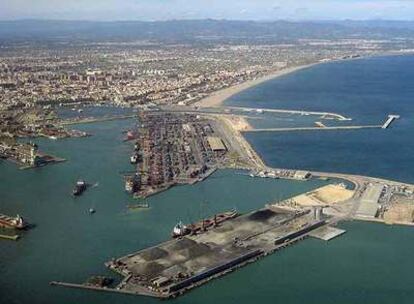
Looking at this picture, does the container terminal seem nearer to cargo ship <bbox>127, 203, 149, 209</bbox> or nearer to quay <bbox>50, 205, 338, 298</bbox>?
cargo ship <bbox>127, 203, 149, 209</bbox>

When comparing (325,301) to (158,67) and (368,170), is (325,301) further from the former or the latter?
(158,67)

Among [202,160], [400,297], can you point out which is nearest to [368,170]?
[202,160]

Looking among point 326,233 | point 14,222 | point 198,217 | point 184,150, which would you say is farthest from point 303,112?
point 14,222

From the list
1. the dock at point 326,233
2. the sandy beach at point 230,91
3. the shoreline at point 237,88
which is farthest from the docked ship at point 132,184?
the sandy beach at point 230,91

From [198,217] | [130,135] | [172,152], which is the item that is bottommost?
[198,217]

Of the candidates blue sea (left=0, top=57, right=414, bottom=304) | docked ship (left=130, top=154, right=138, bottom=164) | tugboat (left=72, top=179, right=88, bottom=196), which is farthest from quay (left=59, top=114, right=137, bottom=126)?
tugboat (left=72, top=179, right=88, bottom=196)

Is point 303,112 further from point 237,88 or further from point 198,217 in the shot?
point 198,217
